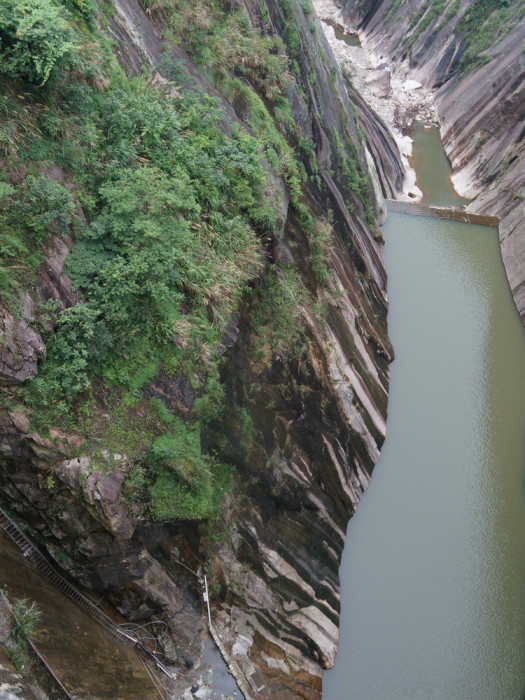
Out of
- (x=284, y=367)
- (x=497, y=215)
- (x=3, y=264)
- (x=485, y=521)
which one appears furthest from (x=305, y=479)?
(x=497, y=215)

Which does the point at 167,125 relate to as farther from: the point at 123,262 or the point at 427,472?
the point at 427,472

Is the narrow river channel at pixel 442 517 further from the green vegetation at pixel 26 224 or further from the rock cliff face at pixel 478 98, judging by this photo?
the green vegetation at pixel 26 224

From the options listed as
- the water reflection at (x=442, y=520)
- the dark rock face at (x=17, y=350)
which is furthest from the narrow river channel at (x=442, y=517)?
the dark rock face at (x=17, y=350)

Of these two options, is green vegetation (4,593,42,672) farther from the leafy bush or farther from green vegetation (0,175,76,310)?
the leafy bush

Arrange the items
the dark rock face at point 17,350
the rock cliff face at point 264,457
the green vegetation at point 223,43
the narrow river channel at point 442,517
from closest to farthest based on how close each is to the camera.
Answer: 1. the dark rock face at point 17,350
2. the rock cliff face at point 264,457
3. the narrow river channel at point 442,517
4. the green vegetation at point 223,43

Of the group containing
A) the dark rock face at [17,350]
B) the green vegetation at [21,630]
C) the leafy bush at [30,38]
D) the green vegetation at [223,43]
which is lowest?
the green vegetation at [21,630]

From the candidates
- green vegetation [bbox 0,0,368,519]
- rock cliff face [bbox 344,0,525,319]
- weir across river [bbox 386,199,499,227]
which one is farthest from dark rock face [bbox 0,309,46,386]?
weir across river [bbox 386,199,499,227]

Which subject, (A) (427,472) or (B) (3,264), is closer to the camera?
(B) (3,264)
